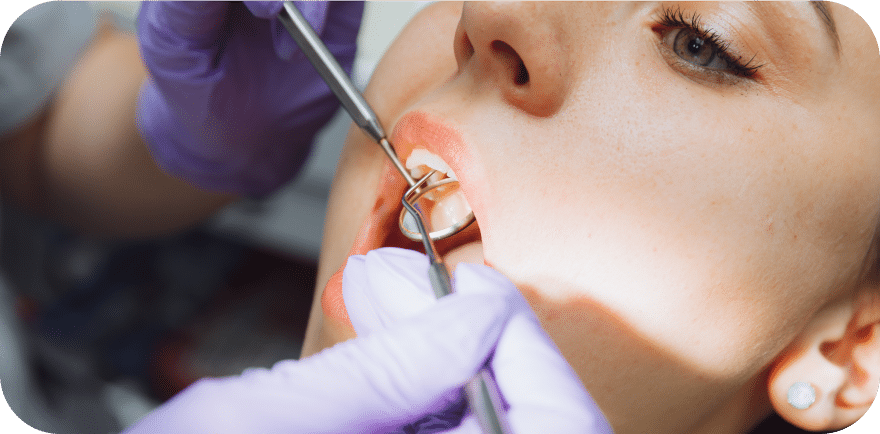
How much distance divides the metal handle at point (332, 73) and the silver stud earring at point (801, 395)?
2.07 feet

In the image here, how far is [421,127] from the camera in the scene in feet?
2.44

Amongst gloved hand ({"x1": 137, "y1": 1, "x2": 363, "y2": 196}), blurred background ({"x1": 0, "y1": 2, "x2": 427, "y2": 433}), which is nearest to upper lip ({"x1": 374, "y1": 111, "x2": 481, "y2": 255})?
gloved hand ({"x1": 137, "y1": 1, "x2": 363, "y2": 196})

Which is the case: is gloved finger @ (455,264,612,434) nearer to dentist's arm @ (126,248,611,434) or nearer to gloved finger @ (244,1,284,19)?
dentist's arm @ (126,248,611,434)

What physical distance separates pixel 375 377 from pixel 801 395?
1.80 feet

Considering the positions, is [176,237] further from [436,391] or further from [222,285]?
[436,391]

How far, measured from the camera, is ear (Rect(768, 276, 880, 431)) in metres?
0.73

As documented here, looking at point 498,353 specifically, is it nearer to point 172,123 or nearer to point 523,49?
point 523,49

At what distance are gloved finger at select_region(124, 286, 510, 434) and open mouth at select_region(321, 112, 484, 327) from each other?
0.58ft

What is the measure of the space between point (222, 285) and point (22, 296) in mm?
433

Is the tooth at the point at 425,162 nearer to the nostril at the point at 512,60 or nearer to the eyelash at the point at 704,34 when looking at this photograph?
the nostril at the point at 512,60

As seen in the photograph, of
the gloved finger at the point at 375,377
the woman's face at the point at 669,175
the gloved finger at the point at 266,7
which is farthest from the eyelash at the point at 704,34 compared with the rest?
the gloved finger at the point at 266,7

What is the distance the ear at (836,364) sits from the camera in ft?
2.38

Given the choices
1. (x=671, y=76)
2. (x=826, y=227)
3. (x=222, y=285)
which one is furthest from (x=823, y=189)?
(x=222, y=285)

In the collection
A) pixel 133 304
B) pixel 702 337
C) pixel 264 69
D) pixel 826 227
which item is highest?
pixel 826 227
